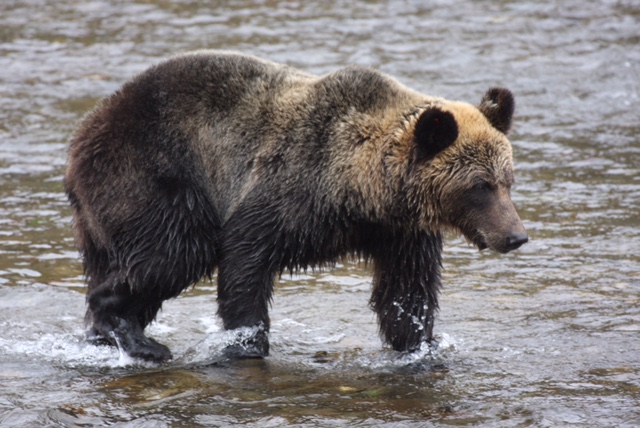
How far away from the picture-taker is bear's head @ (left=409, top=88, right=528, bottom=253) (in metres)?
6.81

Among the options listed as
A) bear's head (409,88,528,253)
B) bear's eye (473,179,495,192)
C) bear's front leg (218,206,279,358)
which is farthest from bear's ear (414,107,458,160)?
bear's front leg (218,206,279,358)

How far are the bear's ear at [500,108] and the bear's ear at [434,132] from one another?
1.48ft

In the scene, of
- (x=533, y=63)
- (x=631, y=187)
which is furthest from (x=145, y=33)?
(x=631, y=187)

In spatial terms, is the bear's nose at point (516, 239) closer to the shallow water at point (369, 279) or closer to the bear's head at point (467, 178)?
the bear's head at point (467, 178)

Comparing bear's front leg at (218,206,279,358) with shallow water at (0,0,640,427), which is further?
bear's front leg at (218,206,279,358)

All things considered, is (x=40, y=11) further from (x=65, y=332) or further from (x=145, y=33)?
(x=65, y=332)

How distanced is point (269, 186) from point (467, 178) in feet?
4.24

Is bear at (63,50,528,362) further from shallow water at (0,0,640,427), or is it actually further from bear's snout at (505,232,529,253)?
shallow water at (0,0,640,427)

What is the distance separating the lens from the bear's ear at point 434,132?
6.73m

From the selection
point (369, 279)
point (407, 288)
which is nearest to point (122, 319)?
point (407, 288)

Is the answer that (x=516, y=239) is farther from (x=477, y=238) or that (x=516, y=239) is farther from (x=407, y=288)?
(x=407, y=288)

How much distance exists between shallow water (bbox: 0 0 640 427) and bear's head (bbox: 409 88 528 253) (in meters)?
0.97

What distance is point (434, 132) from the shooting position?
681 centimetres

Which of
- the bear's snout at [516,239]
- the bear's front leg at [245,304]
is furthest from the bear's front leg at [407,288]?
the bear's front leg at [245,304]
